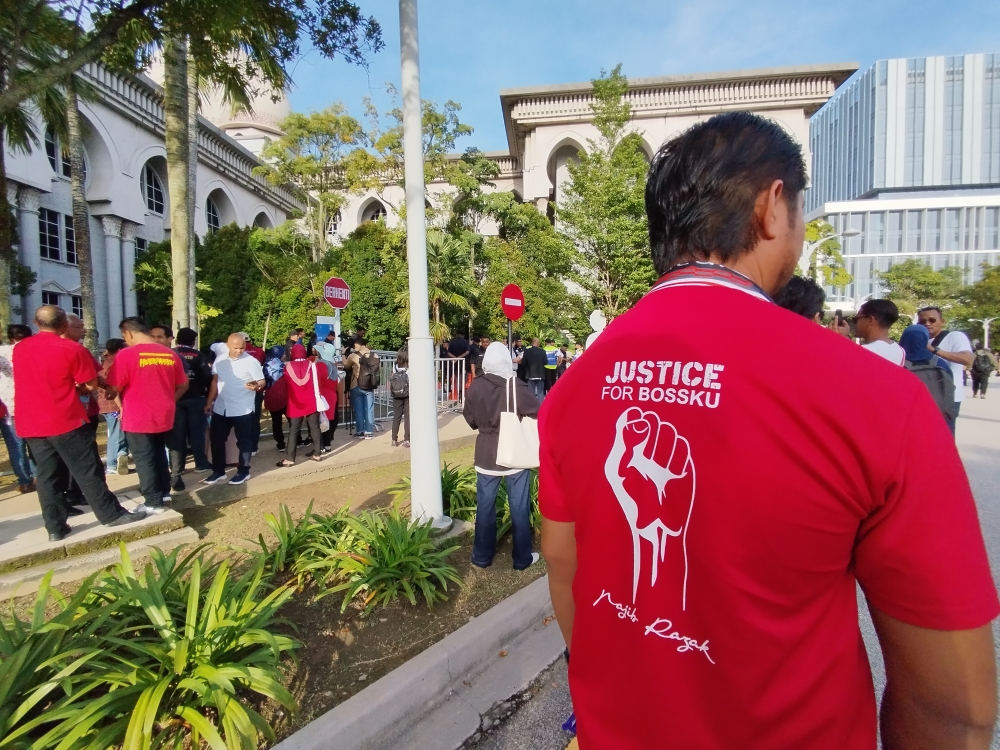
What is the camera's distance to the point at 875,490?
2.58 ft

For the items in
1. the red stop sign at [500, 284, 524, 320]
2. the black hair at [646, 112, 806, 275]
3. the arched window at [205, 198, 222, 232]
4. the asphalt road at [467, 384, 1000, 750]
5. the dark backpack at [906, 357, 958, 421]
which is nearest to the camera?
the black hair at [646, 112, 806, 275]

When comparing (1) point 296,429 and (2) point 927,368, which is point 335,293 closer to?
(1) point 296,429

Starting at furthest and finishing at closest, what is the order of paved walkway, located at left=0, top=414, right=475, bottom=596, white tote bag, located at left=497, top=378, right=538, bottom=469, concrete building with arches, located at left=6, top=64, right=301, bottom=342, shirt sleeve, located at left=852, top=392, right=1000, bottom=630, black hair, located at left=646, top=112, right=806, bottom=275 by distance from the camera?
concrete building with arches, located at left=6, top=64, right=301, bottom=342
paved walkway, located at left=0, top=414, right=475, bottom=596
white tote bag, located at left=497, top=378, right=538, bottom=469
black hair, located at left=646, top=112, right=806, bottom=275
shirt sleeve, located at left=852, top=392, right=1000, bottom=630

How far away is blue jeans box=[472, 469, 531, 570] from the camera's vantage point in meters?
4.20

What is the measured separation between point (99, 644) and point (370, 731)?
1.33m

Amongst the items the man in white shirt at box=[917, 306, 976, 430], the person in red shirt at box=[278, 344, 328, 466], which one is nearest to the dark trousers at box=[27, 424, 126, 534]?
the person in red shirt at box=[278, 344, 328, 466]

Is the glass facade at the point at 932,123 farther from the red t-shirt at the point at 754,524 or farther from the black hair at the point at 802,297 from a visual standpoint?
the red t-shirt at the point at 754,524

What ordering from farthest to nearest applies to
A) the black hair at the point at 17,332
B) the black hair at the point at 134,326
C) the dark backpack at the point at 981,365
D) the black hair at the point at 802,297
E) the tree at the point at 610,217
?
1. the tree at the point at 610,217
2. the dark backpack at the point at 981,365
3. the black hair at the point at 17,332
4. the black hair at the point at 134,326
5. the black hair at the point at 802,297

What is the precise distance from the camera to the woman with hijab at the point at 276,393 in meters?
7.55

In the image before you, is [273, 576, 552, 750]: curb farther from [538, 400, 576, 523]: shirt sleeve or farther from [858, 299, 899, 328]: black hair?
[858, 299, 899, 328]: black hair

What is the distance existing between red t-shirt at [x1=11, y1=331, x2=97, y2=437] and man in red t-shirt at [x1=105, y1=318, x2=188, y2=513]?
0.58 m

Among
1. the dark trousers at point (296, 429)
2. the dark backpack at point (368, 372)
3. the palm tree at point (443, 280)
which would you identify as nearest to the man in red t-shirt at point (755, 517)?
the dark trousers at point (296, 429)

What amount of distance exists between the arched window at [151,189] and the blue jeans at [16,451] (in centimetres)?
2060

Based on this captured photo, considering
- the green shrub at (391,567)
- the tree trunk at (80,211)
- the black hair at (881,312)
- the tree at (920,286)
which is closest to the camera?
the green shrub at (391,567)
